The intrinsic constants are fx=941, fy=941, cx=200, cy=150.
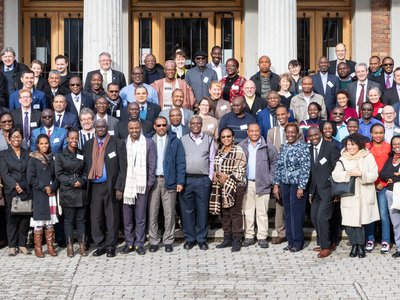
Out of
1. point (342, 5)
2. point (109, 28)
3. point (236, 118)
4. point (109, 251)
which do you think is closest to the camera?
point (109, 251)

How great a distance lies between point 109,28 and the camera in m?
15.6

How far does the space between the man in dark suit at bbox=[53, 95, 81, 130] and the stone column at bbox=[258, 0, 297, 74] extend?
153 inches

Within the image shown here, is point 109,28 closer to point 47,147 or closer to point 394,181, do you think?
point 47,147

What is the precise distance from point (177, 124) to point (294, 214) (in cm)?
209

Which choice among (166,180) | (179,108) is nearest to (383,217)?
(166,180)

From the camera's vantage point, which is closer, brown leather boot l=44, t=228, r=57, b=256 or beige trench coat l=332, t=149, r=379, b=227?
beige trench coat l=332, t=149, r=379, b=227

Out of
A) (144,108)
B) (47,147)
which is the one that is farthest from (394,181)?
(47,147)

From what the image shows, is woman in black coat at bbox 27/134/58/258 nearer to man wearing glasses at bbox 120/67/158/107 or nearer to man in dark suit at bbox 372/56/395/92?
man wearing glasses at bbox 120/67/158/107

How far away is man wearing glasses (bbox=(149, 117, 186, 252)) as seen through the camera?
1297cm

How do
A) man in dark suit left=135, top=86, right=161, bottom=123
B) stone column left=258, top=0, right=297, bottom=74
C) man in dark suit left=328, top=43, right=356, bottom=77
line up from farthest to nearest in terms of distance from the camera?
stone column left=258, top=0, right=297, bottom=74 < man in dark suit left=328, top=43, right=356, bottom=77 < man in dark suit left=135, top=86, right=161, bottom=123

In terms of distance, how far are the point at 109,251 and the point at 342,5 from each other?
8.47m

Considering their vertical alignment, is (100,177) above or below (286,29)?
below

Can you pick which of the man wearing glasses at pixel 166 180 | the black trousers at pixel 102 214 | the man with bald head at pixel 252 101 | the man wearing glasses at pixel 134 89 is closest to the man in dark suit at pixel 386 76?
the man with bald head at pixel 252 101

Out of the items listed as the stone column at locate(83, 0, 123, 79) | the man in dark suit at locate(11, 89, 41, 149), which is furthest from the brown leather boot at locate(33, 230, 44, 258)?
the stone column at locate(83, 0, 123, 79)
